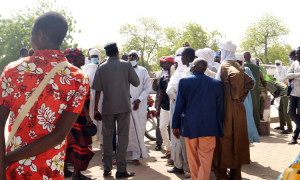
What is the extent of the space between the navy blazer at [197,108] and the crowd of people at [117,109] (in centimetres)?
1

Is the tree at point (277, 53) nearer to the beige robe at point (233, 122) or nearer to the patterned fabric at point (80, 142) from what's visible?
the beige robe at point (233, 122)

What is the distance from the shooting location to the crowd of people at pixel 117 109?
6.08 ft

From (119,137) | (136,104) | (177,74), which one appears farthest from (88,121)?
(177,74)

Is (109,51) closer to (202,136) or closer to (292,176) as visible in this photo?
(202,136)

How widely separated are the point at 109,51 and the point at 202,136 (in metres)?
2.19

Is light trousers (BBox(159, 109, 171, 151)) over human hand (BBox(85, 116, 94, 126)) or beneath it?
beneath

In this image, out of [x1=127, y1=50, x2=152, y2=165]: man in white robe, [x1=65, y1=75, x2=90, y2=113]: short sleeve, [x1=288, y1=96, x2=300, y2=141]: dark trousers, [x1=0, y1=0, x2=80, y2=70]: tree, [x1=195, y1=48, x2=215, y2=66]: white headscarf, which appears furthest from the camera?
[x1=0, y1=0, x2=80, y2=70]: tree

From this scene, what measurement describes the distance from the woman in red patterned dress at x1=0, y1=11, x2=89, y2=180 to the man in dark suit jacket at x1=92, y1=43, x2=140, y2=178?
9.44ft

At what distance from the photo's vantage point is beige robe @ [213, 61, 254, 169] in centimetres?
428

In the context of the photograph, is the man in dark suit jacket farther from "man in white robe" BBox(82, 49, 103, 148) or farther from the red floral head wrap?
"man in white robe" BBox(82, 49, 103, 148)

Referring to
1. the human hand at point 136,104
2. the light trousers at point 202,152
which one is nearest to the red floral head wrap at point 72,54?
the human hand at point 136,104

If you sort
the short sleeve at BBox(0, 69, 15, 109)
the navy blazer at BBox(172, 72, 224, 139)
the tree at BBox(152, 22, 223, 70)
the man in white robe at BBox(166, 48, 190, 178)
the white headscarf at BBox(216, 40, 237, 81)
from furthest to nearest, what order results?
the tree at BBox(152, 22, 223, 70) < the man in white robe at BBox(166, 48, 190, 178) < the white headscarf at BBox(216, 40, 237, 81) < the navy blazer at BBox(172, 72, 224, 139) < the short sleeve at BBox(0, 69, 15, 109)

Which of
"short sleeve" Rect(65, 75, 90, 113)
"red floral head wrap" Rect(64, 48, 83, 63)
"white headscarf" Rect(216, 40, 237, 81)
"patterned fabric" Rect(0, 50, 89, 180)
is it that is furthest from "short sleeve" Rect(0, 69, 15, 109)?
"white headscarf" Rect(216, 40, 237, 81)

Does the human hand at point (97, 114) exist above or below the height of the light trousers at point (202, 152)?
above
